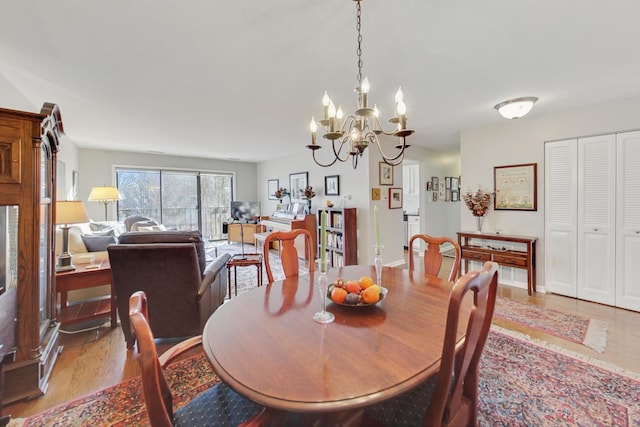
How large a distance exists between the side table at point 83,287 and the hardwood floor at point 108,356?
0.15m

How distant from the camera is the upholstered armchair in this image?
2.06 meters

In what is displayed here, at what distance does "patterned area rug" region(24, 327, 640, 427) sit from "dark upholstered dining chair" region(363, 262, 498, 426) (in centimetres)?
75

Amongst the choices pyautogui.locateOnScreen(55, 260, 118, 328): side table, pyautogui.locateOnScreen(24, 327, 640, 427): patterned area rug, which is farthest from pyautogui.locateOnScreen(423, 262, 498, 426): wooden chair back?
pyautogui.locateOnScreen(55, 260, 118, 328): side table

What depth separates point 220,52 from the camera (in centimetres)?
200

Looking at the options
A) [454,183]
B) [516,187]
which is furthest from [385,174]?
[454,183]

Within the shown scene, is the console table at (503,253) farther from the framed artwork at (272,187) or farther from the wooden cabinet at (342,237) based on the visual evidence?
the framed artwork at (272,187)

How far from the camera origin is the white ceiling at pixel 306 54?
156 centimetres

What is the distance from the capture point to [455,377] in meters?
0.91

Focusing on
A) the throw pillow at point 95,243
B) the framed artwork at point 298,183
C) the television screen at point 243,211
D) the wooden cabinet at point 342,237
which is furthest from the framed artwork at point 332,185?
the throw pillow at point 95,243

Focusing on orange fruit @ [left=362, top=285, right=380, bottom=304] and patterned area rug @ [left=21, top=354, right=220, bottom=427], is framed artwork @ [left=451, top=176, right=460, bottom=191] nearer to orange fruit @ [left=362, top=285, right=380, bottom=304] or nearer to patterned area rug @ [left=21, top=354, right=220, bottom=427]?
orange fruit @ [left=362, top=285, right=380, bottom=304]

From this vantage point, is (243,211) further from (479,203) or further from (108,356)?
(479,203)

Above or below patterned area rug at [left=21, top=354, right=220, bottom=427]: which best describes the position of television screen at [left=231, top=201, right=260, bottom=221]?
above

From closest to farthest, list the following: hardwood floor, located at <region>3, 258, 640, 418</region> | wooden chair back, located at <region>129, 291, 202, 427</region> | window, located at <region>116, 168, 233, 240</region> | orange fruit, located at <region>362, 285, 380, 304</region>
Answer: wooden chair back, located at <region>129, 291, 202, 427</region>
orange fruit, located at <region>362, 285, 380, 304</region>
hardwood floor, located at <region>3, 258, 640, 418</region>
window, located at <region>116, 168, 233, 240</region>

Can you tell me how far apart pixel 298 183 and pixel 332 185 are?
1.24m
